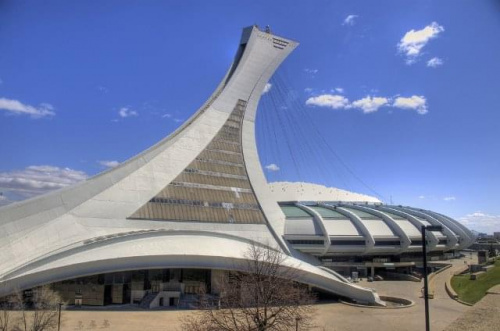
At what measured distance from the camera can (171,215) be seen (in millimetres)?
40250

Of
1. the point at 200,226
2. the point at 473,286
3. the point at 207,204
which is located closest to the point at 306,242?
the point at 207,204

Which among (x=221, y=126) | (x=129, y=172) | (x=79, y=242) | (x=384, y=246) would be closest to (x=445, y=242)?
(x=384, y=246)

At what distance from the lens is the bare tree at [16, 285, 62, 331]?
22.1 meters

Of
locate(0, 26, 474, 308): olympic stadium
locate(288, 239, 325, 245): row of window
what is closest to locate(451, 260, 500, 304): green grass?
locate(0, 26, 474, 308): olympic stadium

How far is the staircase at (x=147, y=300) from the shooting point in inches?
1302

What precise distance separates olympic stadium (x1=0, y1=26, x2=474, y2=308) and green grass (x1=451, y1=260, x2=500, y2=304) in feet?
28.2

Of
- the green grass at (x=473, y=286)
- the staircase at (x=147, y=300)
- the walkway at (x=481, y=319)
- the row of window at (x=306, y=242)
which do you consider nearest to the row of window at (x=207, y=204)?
the row of window at (x=306, y=242)

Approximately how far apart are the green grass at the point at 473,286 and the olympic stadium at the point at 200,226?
861 cm

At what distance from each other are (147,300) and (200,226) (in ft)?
31.5

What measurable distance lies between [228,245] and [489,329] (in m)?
22.5

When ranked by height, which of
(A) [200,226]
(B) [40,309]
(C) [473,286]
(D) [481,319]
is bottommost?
(C) [473,286]

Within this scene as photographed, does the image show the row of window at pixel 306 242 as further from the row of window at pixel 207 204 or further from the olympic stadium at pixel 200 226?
the row of window at pixel 207 204

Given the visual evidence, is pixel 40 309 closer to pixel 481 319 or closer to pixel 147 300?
pixel 147 300

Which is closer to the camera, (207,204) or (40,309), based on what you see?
(40,309)
